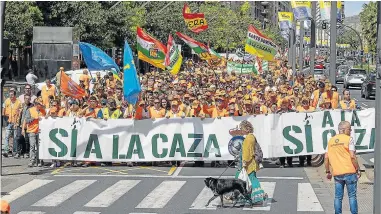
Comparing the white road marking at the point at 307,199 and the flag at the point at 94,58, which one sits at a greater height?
the flag at the point at 94,58

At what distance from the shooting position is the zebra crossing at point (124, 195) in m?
14.3

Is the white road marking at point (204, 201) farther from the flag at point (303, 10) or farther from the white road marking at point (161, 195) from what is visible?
the flag at point (303, 10)

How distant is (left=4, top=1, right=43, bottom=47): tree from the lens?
48750 millimetres

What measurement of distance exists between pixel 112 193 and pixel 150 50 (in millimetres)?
12846

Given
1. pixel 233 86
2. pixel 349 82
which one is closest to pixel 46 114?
pixel 233 86

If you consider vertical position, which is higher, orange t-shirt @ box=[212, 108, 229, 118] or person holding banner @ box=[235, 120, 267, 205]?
orange t-shirt @ box=[212, 108, 229, 118]

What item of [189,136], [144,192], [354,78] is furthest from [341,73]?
[144,192]

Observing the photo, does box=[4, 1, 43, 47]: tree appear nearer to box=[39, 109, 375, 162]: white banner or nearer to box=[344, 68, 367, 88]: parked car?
box=[344, 68, 367, 88]: parked car

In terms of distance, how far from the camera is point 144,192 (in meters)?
16.1

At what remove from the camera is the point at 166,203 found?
14875 millimetres

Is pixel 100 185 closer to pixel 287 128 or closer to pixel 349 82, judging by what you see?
pixel 287 128

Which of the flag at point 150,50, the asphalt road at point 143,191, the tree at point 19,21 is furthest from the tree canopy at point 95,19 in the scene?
the asphalt road at point 143,191

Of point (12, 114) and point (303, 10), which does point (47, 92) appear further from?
point (303, 10)

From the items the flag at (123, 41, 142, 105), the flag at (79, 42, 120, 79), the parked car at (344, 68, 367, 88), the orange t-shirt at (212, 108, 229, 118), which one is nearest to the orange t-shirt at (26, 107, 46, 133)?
the flag at (123, 41, 142, 105)
